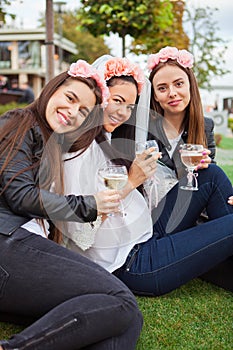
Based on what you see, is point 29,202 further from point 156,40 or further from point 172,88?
point 156,40

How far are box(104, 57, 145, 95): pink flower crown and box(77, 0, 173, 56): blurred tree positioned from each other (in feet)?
21.5

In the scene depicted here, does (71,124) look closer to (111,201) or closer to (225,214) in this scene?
(111,201)

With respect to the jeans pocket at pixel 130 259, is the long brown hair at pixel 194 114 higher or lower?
higher

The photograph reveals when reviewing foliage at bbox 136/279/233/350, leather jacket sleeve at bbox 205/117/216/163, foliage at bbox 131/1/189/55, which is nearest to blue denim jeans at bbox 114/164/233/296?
foliage at bbox 136/279/233/350

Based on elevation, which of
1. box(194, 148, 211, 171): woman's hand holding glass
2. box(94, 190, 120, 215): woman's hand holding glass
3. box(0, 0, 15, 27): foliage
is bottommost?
box(94, 190, 120, 215): woman's hand holding glass

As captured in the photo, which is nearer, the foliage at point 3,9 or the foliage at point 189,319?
the foliage at point 189,319

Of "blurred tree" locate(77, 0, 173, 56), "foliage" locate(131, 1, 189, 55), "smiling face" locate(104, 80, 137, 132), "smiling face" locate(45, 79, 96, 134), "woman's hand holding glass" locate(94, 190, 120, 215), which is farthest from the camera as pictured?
"foliage" locate(131, 1, 189, 55)

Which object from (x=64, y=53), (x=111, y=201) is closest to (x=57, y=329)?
(x=111, y=201)

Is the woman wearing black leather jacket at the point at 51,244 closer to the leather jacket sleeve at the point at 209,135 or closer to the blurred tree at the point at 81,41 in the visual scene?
the leather jacket sleeve at the point at 209,135

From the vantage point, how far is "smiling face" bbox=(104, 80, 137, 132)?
278 centimetres

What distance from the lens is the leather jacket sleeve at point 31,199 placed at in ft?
7.19

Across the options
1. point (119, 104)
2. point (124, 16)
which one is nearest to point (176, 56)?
point (119, 104)

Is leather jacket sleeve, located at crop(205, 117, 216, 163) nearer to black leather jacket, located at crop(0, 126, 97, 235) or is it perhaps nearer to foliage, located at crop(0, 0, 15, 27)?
black leather jacket, located at crop(0, 126, 97, 235)

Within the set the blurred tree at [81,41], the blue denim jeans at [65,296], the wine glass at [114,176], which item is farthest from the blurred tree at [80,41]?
the blue denim jeans at [65,296]
